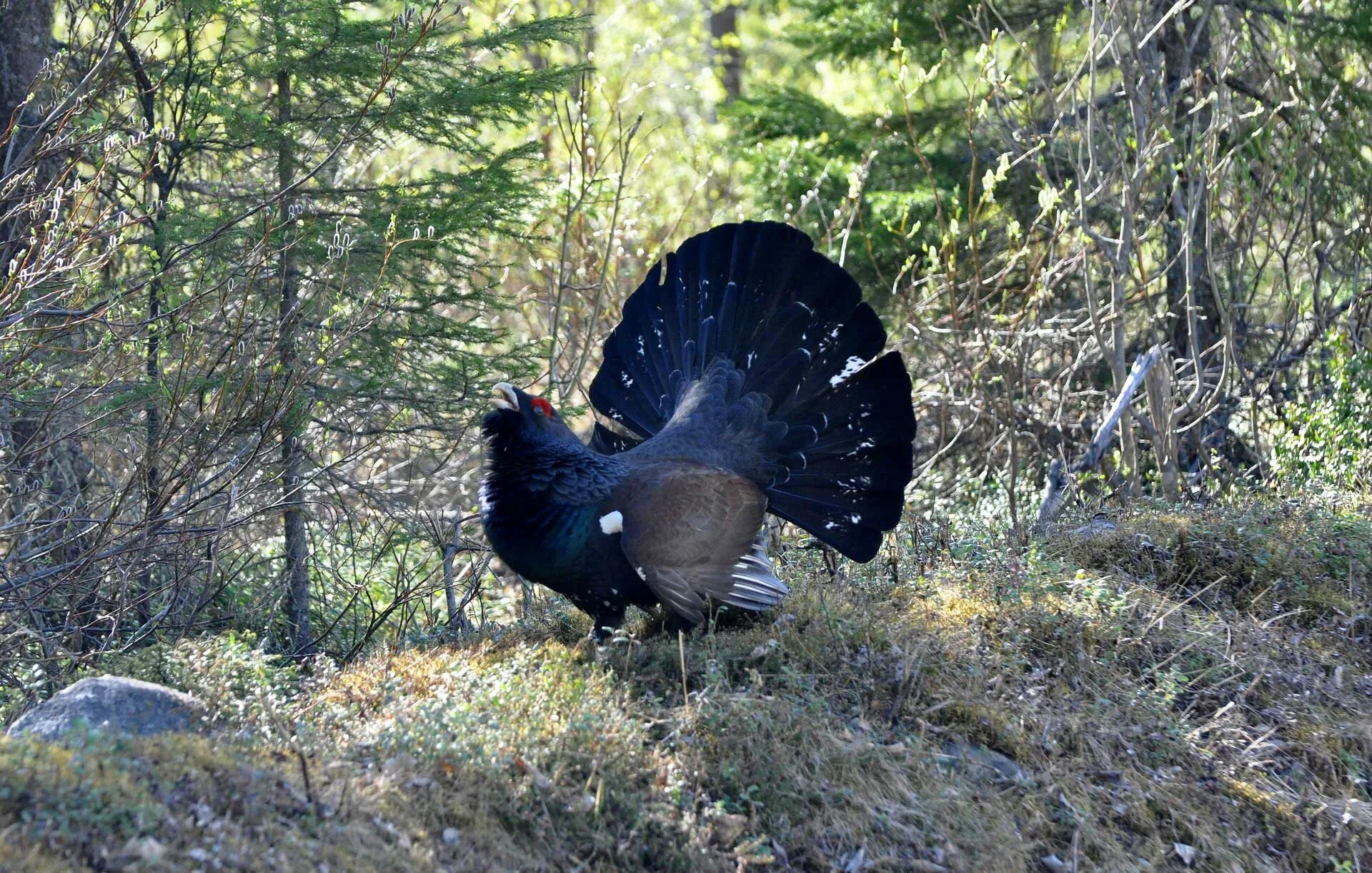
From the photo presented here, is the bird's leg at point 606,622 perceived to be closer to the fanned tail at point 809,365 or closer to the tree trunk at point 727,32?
the fanned tail at point 809,365

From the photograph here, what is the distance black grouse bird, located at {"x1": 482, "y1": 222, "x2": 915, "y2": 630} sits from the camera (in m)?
5.69

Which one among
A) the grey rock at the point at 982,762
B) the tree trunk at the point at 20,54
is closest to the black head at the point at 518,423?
the grey rock at the point at 982,762

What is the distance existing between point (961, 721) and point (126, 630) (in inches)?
180

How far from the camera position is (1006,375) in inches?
387

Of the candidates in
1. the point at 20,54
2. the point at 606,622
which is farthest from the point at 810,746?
the point at 20,54

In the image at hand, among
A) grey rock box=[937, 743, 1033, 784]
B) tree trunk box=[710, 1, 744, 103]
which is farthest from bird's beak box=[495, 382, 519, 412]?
tree trunk box=[710, 1, 744, 103]

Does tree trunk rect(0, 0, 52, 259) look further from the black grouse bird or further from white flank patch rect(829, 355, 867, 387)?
white flank patch rect(829, 355, 867, 387)

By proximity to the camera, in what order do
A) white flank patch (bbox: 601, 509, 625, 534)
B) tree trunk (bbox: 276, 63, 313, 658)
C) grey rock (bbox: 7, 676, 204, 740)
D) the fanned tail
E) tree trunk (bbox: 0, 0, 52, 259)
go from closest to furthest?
grey rock (bbox: 7, 676, 204, 740) < white flank patch (bbox: 601, 509, 625, 534) < the fanned tail < tree trunk (bbox: 0, 0, 52, 259) < tree trunk (bbox: 276, 63, 313, 658)

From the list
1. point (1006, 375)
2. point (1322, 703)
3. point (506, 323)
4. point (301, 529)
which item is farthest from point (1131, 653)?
point (506, 323)

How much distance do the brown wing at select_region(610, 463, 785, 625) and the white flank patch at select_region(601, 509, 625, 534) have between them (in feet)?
0.09

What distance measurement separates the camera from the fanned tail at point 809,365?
6.71 meters

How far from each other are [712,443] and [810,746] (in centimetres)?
235

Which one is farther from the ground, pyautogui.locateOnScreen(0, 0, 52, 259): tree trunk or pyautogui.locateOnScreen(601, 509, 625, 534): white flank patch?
pyautogui.locateOnScreen(0, 0, 52, 259): tree trunk

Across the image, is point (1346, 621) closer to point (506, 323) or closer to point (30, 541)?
point (30, 541)
